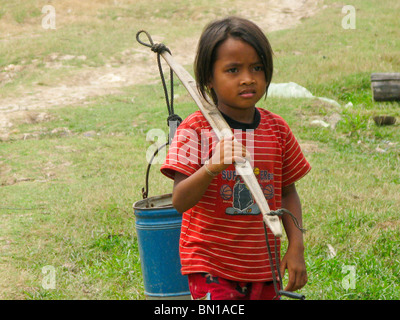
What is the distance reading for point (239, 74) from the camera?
2.17m

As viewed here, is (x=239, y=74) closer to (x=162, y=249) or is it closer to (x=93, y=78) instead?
(x=162, y=249)

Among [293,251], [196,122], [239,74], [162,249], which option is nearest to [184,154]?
[196,122]

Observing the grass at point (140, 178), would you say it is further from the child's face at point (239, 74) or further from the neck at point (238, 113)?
the child's face at point (239, 74)

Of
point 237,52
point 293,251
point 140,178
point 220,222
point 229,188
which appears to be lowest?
point 140,178

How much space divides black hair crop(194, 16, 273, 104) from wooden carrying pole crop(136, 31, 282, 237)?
82 millimetres

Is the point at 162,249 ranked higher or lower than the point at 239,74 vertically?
lower

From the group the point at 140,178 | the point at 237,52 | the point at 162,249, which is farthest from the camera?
the point at 140,178

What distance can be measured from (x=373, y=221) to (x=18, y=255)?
2628 millimetres

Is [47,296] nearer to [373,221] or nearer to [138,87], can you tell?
[373,221]

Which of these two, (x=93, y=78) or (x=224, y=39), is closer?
(x=224, y=39)

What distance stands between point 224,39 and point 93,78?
12.6 metres

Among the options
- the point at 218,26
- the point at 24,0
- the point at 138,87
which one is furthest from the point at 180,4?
the point at 218,26

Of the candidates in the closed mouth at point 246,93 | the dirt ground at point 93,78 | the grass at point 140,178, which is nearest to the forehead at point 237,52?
the closed mouth at point 246,93

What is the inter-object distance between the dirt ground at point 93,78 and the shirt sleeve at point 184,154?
7443 millimetres
